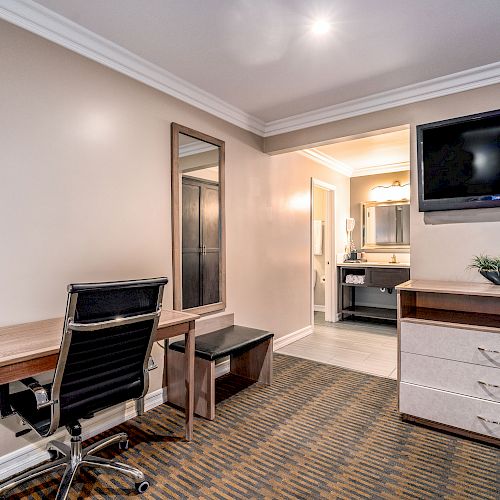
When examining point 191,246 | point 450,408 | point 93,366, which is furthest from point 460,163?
point 93,366

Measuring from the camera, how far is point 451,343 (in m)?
2.22

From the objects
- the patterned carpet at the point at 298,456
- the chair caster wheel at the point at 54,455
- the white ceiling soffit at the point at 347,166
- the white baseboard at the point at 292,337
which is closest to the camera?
the patterned carpet at the point at 298,456

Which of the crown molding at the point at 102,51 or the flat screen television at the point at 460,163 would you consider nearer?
the crown molding at the point at 102,51

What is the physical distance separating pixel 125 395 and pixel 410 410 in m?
1.84

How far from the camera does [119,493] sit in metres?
1.71

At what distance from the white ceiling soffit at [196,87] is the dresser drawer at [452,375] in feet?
6.69

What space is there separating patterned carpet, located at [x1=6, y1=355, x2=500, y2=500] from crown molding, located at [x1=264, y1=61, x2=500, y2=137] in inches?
96.5

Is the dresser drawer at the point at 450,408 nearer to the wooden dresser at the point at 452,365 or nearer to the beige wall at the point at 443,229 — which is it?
the wooden dresser at the point at 452,365

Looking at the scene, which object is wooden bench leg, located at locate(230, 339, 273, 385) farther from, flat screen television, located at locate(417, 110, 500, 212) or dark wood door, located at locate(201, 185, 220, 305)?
flat screen television, located at locate(417, 110, 500, 212)

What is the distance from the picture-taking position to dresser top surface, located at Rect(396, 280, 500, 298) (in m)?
2.13

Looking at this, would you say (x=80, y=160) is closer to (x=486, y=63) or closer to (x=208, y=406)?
(x=208, y=406)

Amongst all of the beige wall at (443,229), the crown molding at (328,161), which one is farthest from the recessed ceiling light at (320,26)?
the crown molding at (328,161)

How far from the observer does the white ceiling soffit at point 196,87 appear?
1.92 m

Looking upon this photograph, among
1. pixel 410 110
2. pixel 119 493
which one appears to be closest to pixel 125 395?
pixel 119 493
